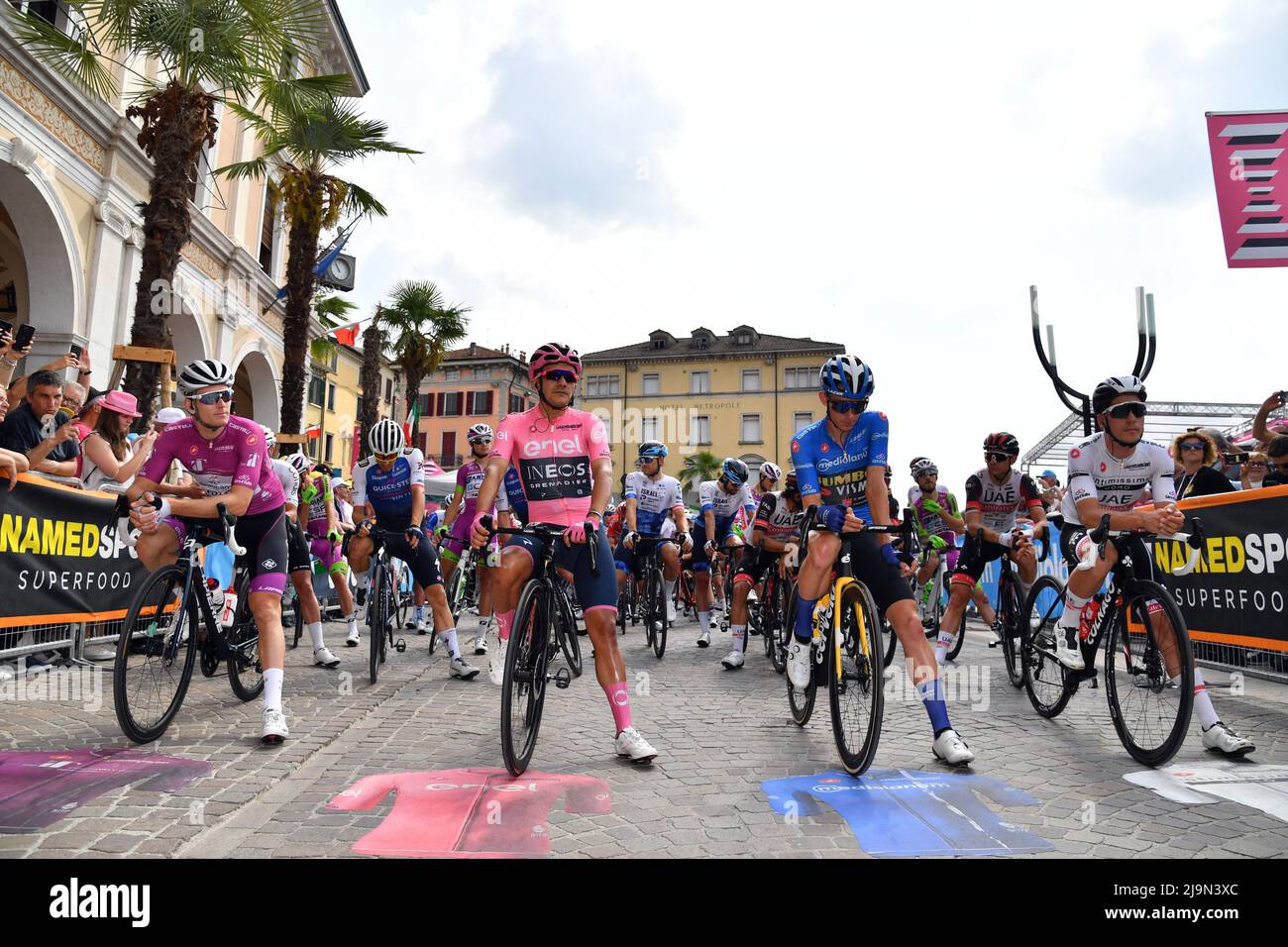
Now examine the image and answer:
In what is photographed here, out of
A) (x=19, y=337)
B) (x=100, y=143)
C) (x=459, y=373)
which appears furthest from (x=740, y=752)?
(x=459, y=373)

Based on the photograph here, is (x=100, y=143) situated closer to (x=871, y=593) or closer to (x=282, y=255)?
(x=282, y=255)

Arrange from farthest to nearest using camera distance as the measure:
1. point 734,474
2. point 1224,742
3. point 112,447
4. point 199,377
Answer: point 734,474 < point 112,447 < point 199,377 < point 1224,742

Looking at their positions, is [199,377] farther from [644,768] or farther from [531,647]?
[644,768]

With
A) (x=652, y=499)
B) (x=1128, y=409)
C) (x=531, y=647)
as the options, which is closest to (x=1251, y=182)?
(x=1128, y=409)

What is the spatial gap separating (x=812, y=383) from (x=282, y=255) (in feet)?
144

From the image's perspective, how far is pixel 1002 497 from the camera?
7055 mm

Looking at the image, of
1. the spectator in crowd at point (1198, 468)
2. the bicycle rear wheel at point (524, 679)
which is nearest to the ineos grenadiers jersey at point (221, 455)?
the bicycle rear wheel at point (524, 679)

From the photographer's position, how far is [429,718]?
17.8 ft

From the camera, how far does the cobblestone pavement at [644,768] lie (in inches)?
120

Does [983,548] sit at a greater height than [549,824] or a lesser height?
greater

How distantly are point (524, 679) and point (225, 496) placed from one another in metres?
2.08

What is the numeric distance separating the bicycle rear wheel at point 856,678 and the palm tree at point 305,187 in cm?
1449

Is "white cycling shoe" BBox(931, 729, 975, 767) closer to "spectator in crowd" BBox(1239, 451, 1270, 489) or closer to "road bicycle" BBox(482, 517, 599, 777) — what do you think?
"road bicycle" BBox(482, 517, 599, 777)

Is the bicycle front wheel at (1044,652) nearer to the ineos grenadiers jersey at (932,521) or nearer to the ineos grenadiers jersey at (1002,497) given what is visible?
the ineos grenadiers jersey at (1002,497)
